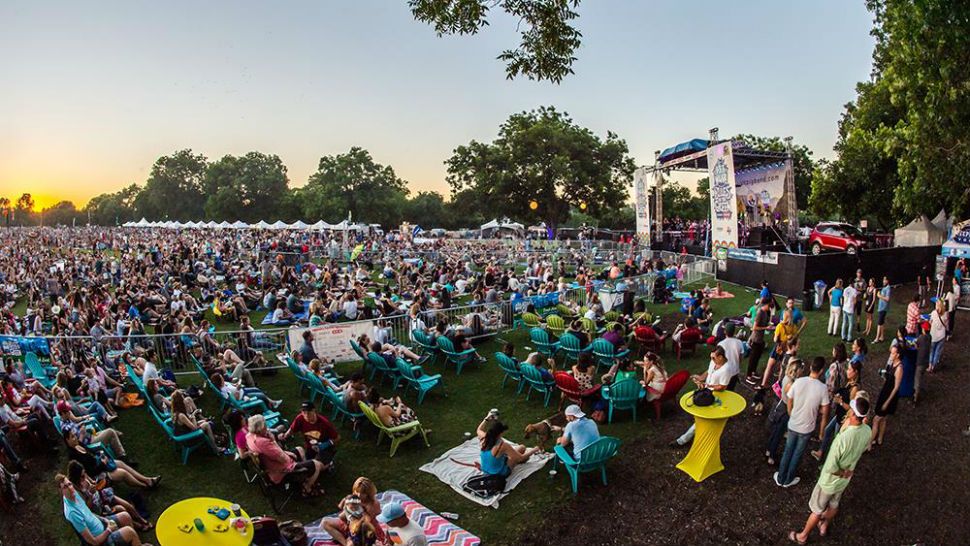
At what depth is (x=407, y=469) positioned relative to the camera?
7.80 m

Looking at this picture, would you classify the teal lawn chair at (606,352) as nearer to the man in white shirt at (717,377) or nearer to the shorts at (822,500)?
the man in white shirt at (717,377)

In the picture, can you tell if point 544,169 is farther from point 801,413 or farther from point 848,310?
point 801,413

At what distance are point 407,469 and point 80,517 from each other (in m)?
3.76

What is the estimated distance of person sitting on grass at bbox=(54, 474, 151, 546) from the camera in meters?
5.40

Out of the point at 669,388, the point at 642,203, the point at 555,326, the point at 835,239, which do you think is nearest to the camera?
the point at 669,388

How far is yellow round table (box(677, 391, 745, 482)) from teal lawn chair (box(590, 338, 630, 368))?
12.8 ft

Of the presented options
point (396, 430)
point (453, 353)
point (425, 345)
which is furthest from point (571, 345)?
point (396, 430)

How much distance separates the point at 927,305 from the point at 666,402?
42.9 feet

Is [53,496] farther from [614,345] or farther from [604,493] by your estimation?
[614,345]

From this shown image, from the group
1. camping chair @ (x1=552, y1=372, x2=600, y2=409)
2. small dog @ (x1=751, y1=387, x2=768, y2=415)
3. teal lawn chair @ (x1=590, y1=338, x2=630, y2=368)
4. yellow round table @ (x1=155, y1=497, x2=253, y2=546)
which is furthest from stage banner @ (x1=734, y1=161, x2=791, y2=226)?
yellow round table @ (x1=155, y1=497, x2=253, y2=546)

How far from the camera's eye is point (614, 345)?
11.4m

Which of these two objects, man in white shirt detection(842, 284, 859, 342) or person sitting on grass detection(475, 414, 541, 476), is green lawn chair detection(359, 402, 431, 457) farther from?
man in white shirt detection(842, 284, 859, 342)

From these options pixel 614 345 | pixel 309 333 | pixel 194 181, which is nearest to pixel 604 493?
pixel 614 345

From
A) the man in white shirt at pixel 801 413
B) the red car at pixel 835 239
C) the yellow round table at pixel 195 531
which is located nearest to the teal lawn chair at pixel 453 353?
the yellow round table at pixel 195 531
